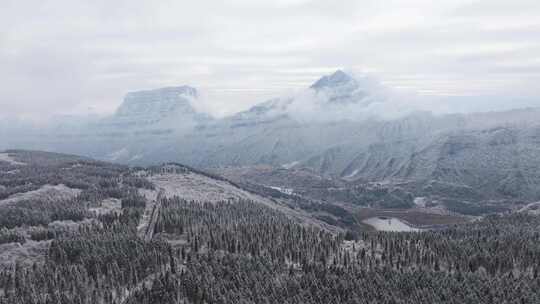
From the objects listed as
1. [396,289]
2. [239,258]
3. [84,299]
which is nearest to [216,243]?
[239,258]

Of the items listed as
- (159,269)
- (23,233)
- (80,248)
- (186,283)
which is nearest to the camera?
(186,283)

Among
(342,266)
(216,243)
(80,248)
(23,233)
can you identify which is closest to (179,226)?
(216,243)

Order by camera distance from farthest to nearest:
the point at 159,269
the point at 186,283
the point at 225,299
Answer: the point at 159,269 → the point at 186,283 → the point at 225,299

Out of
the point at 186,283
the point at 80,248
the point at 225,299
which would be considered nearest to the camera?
the point at 225,299

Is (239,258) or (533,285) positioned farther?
(239,258)

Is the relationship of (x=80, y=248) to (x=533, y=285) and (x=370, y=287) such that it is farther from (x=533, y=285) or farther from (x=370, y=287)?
(x=533, y=285)

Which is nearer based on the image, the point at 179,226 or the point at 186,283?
the point at 186,283

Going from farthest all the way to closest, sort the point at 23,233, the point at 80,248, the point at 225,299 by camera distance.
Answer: the point at 23,233 → the point at 80,248 → the point at 225,299

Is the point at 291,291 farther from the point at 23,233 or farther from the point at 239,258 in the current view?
the point at 23,233
